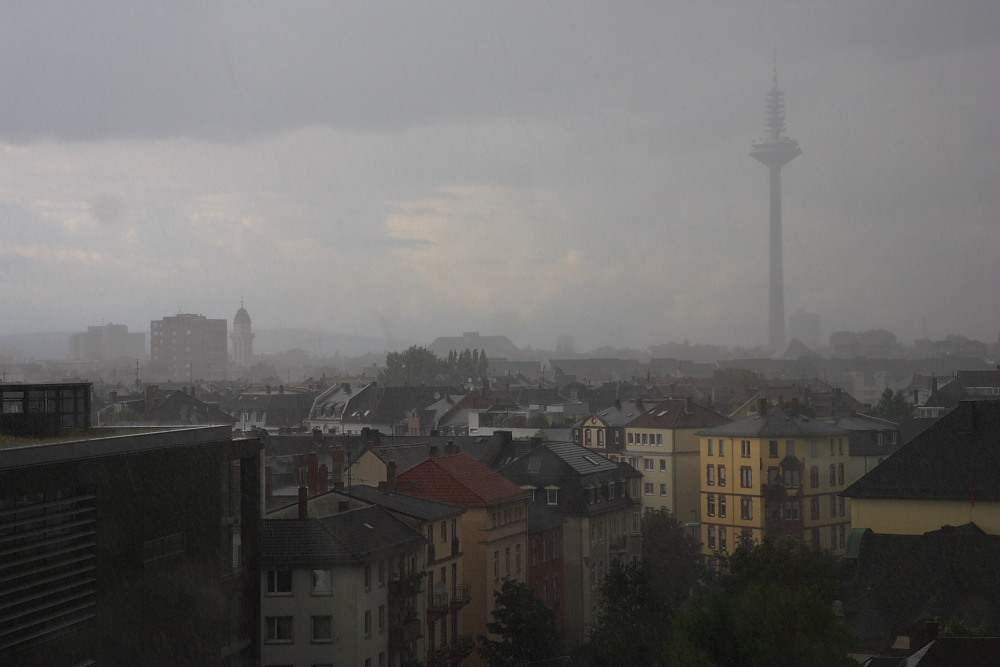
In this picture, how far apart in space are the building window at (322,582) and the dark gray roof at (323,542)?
493 mm

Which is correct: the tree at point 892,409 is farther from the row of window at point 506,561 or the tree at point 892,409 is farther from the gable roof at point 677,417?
the row of window at point 506,561

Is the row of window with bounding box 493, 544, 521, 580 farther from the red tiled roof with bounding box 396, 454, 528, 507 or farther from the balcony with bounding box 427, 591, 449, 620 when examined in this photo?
the balcony with bounding box 427, 591, 449, 620

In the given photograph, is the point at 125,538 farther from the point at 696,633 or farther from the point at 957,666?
the point at 957,666

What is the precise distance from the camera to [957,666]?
68.9ft

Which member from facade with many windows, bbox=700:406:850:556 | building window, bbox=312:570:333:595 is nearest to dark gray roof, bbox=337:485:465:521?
building window, bbox=312:570:333:595

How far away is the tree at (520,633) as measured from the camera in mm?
41406

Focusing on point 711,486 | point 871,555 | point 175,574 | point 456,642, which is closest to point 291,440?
point 711,486

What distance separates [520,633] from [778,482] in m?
34.5

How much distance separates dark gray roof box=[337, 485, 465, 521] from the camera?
42781 millimetres

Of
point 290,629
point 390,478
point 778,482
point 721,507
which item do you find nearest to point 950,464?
point 390,478

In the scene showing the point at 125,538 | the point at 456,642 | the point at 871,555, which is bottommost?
the point at 456,642

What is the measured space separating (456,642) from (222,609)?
616 inches

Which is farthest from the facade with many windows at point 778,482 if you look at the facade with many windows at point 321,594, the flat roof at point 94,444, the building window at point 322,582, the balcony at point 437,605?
the flat roof at point 94,444

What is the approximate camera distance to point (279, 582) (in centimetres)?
3588
